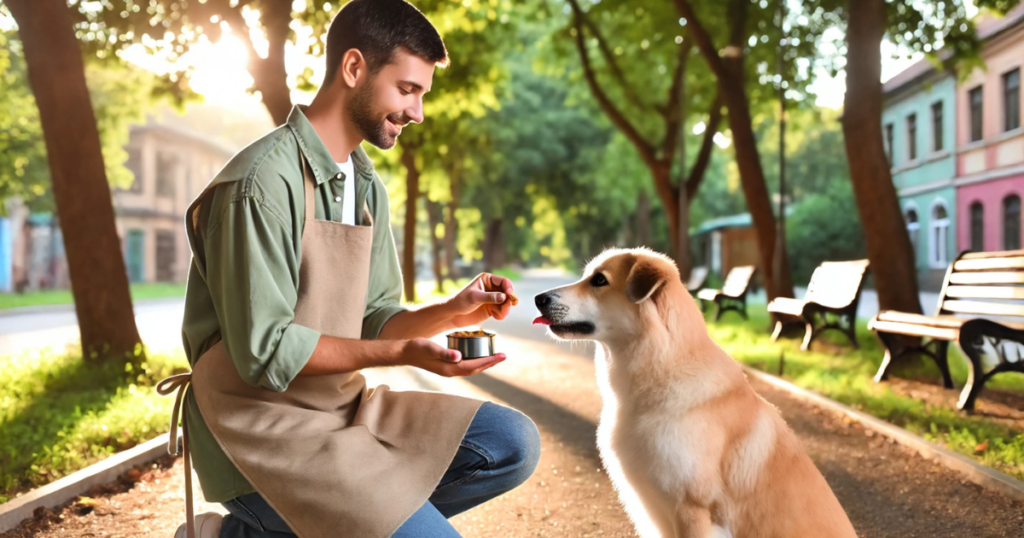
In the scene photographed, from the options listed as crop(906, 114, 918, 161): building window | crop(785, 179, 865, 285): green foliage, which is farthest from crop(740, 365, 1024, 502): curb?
crop(785, 179, 865, 285): green foliage

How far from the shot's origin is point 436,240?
3500cm

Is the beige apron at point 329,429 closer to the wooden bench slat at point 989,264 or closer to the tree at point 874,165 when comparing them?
the wooden bench slat at point 989,264

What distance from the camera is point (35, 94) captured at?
855 cm

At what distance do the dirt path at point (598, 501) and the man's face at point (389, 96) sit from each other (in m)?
2.70

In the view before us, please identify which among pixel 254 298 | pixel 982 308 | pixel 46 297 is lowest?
pixel 46 297

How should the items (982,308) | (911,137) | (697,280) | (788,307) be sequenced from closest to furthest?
(982,308), (788,307), (697,280), (911,137)

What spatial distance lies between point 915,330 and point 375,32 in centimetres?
714

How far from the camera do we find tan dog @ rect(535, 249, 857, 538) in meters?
3.09

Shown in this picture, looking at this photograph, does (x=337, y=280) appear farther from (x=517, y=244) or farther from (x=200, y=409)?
(x=517, y=244)

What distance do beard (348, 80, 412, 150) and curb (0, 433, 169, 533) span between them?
3.33 m

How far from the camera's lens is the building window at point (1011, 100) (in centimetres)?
2289

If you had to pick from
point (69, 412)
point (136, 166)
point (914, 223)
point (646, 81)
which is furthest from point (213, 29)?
point (136, 166)

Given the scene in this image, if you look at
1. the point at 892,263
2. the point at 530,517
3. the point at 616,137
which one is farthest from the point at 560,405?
the point at 616,137

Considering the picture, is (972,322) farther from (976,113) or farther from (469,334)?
(976,113)
